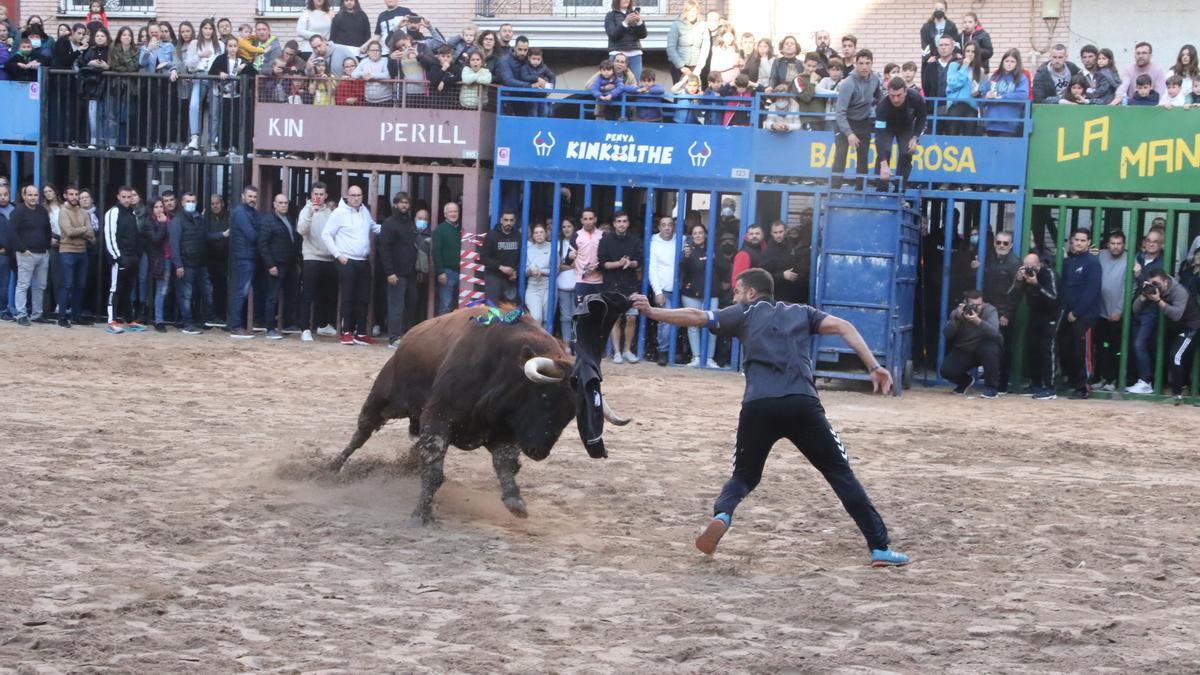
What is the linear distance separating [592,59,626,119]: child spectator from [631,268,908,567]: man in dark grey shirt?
11101 millimetres

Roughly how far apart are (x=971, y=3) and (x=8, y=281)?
14252 millimetres

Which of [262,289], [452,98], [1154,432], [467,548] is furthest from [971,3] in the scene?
[467,548]

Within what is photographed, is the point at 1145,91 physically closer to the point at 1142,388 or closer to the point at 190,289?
the point at 1142,388

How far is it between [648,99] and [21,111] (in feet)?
30.2

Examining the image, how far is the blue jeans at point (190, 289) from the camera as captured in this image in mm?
20625

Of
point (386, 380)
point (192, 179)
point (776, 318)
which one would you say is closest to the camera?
point (776, 318)

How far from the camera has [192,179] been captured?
21609 millimetres

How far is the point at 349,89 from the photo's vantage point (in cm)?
2055

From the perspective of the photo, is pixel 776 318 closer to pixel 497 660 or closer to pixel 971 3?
pixel 497 660

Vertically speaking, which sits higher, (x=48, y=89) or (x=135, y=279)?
(x=48, y=89)

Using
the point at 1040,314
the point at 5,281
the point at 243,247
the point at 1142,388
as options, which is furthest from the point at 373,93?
the point at 1142,388

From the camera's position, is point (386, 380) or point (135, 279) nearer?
point (386, 380)

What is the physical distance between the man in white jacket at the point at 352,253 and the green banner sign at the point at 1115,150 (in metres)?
8.34

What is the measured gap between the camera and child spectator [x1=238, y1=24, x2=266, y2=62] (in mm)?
21347
